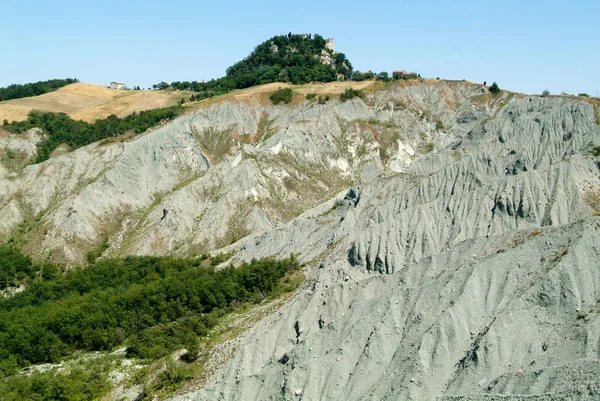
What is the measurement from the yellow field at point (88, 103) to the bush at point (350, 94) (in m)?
36.6

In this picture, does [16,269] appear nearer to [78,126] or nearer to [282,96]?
[78,126]

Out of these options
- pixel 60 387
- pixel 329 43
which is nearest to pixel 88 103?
pixel 329 43

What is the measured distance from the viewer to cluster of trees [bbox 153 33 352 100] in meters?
129

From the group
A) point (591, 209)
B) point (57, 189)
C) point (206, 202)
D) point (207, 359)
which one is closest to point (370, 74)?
point (206, 202)

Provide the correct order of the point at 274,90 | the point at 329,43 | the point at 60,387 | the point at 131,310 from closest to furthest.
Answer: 1. the point at 60,387
2. the point at 131,310
3. the point at 274,90
4. the point at 329,43

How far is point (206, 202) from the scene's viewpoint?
8544 centimetres

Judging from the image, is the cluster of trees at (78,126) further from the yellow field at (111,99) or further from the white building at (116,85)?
the white building at (116,85)

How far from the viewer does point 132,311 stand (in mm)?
54844

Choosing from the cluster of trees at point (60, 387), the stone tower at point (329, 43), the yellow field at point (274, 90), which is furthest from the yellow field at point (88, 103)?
the cluster of trees at point (60, 387)

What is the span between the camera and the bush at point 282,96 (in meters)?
115

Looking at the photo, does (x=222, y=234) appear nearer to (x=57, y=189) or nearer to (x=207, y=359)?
(x=57, y=189)

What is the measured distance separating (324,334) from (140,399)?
12833 mm

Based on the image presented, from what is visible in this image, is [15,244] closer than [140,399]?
No

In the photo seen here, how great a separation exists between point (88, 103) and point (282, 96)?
47651mm
